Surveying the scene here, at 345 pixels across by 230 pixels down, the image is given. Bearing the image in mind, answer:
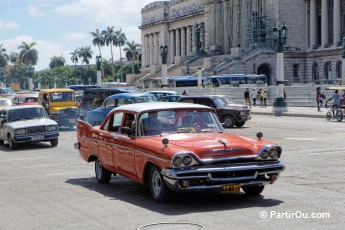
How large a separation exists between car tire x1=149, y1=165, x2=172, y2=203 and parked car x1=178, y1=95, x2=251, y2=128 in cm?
2076

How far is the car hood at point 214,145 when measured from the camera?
1041 centimetres

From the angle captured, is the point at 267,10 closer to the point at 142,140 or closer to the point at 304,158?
the point at 304,158

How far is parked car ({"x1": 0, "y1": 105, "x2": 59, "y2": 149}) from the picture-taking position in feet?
75.6

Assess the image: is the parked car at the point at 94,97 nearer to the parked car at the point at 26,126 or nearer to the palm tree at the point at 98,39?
the parked car at the point at 26,126

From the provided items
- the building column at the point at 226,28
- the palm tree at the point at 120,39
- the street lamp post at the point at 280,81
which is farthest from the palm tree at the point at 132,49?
the street lamp post at the point at 280,81

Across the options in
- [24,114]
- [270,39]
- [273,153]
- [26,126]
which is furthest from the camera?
[270,39]

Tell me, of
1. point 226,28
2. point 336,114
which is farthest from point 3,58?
point 336,114

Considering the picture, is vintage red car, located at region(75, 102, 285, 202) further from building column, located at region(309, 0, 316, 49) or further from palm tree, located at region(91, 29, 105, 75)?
palm tree, located at region(91, 29, 105, 75)

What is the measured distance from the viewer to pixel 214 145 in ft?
34.6

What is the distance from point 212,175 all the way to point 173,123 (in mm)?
1836

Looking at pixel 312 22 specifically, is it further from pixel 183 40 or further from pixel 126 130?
pixel 126 130

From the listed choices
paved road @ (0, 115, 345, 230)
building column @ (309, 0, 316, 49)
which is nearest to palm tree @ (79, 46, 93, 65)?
building column @ (309, 0, 316, 49)

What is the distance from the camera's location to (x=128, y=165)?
12.0m

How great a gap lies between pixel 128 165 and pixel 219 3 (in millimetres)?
94400
